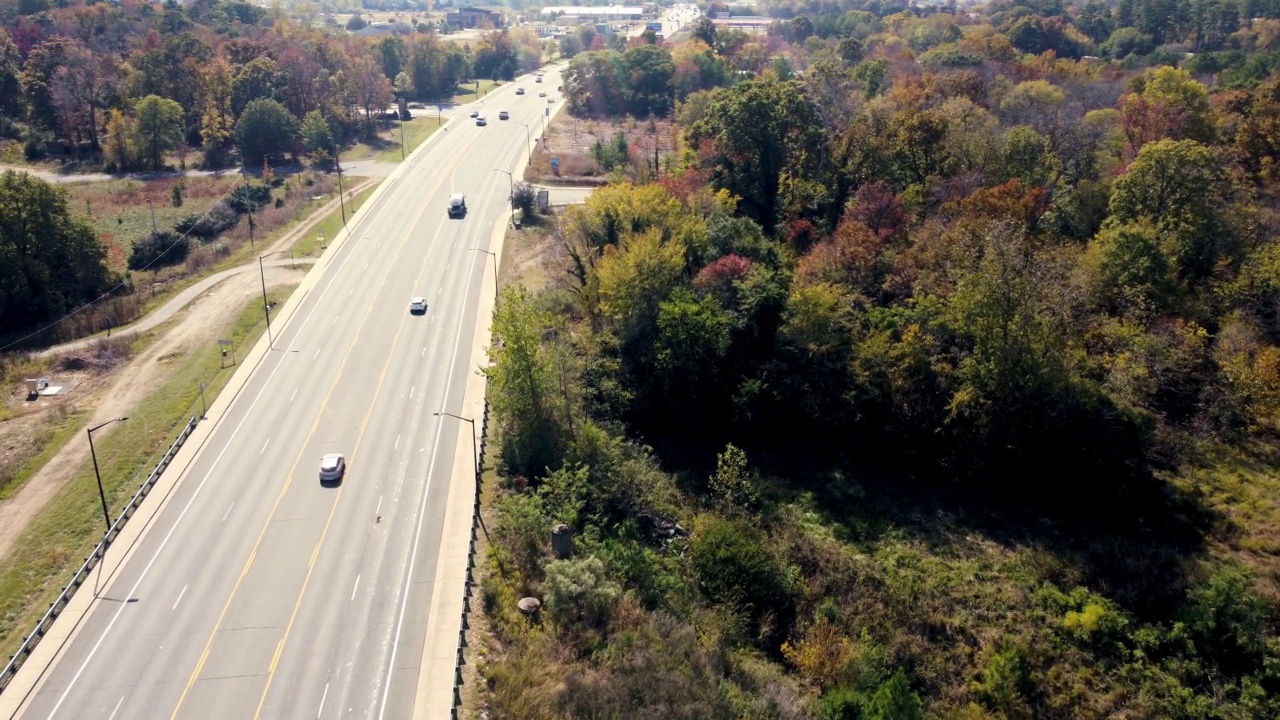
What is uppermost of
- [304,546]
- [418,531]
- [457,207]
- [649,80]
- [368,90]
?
[649,80]

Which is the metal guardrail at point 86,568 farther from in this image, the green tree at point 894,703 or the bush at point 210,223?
the bush at point 210,223

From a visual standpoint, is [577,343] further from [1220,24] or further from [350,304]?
[1220,24]

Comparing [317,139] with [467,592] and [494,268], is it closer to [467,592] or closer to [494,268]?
[494,268]

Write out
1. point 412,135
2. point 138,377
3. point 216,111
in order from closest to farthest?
point 138,377, point 216,111, point 412,135

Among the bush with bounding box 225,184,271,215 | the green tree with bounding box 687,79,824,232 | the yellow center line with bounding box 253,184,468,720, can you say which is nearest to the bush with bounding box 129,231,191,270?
the bush with bounding box 225,184,271,215

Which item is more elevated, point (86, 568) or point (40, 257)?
point (40, 257)

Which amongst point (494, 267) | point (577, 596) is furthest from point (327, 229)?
point (577, 596)
